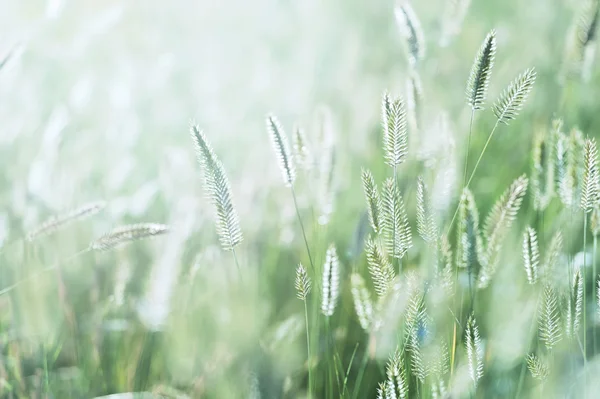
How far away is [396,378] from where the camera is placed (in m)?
0.59

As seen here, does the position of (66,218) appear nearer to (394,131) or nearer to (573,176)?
(394,131)

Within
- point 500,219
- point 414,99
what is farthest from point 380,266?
point 414,99

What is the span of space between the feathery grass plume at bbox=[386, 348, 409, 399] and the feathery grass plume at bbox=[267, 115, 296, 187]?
21 cm

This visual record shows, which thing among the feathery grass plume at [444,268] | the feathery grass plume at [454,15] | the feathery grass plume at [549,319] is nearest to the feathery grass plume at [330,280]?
the feathery grass plume at [444,268]

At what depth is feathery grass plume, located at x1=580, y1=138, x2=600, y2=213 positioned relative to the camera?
0.64 m

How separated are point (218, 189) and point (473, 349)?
0.29 meters

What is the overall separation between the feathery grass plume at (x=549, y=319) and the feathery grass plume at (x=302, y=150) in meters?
0.31

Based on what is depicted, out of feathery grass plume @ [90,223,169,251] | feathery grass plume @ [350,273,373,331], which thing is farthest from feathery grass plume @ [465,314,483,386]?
feathery grass plume @ [90,223,169,251]

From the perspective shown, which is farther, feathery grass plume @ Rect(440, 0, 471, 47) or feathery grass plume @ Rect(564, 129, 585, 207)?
feathery grass plume @ Rect(440, 0, 471, 47)

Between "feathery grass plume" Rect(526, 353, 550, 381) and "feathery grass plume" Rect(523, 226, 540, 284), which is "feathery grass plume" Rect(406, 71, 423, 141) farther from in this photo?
"feathery grass plume" Rect(526, 353, 550, 381)

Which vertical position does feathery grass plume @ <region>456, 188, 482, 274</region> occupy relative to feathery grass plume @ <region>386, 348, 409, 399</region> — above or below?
above

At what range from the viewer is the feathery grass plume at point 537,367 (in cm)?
62

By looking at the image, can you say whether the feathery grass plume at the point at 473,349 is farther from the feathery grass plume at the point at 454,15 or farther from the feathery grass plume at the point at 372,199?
the feathery grass plume at the point at 454,15

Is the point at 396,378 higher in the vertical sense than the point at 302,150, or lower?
lower
